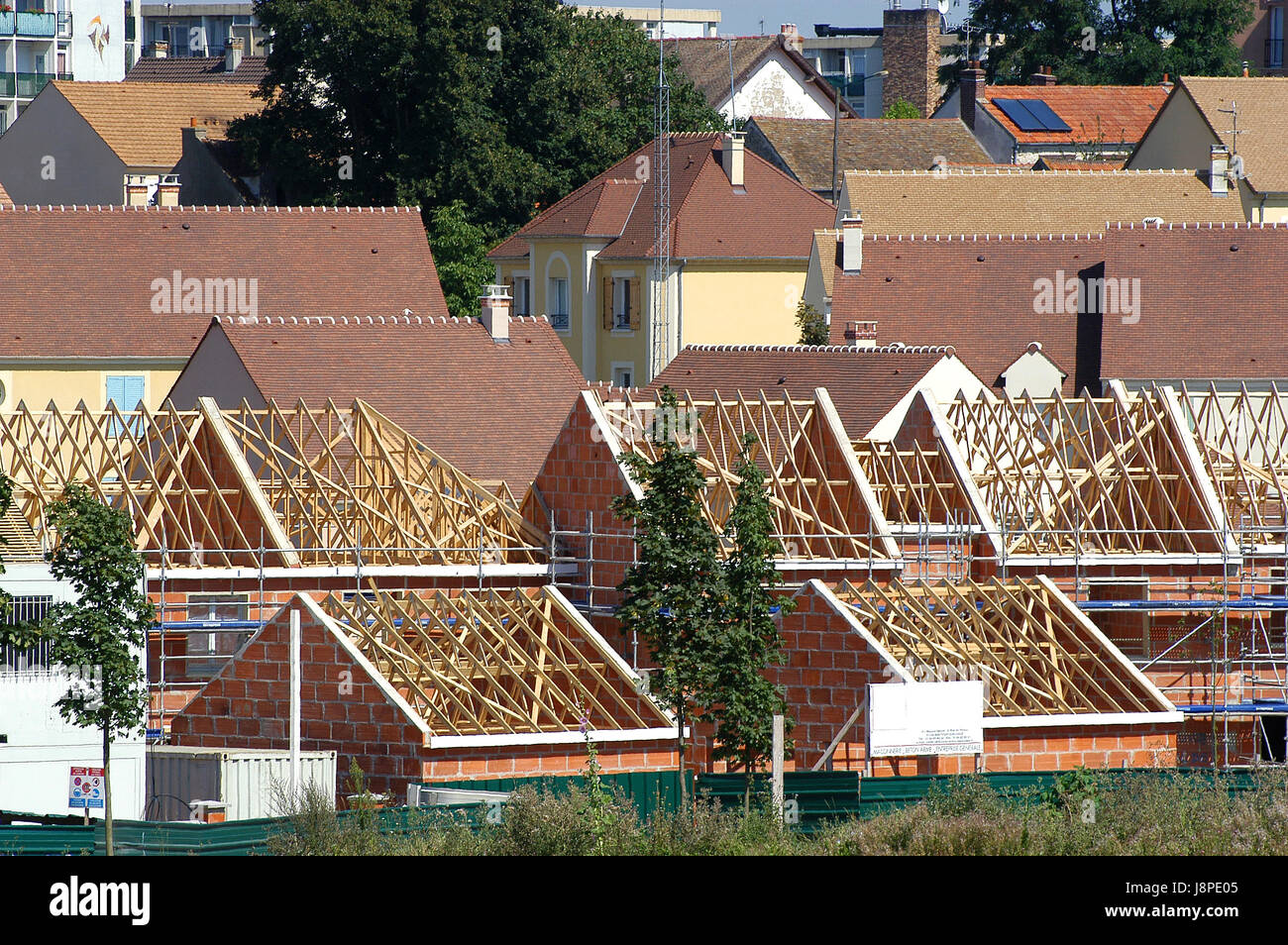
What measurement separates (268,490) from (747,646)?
12.2 m

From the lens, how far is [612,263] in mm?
73188

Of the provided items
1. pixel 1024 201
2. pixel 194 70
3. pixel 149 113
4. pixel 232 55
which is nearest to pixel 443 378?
pixel 1024 201

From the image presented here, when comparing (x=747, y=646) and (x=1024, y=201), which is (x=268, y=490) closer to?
(x=747, y=646)

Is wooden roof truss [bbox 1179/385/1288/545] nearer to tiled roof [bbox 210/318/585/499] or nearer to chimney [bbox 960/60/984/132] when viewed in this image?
tiled roof [bbox 210/318/585/499]

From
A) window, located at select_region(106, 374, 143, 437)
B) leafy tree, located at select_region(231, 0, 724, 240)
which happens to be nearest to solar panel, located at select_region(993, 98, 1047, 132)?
leafy tree, located at select_region(231, 0, 724, 240)

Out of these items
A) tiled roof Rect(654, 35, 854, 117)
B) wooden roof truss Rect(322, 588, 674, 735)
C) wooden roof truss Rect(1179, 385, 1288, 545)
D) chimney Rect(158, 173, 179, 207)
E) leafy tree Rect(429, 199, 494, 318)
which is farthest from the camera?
tiled roof Rect(654, 35, 854, 117)

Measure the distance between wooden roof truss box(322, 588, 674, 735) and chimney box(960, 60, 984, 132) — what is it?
219 feet

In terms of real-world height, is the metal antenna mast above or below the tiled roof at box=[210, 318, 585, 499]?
above

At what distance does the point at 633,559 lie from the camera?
120 feet

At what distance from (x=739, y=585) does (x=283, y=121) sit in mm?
55506

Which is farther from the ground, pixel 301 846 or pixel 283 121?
pixel 283 121

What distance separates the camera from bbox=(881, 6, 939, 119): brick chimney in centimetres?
12138
